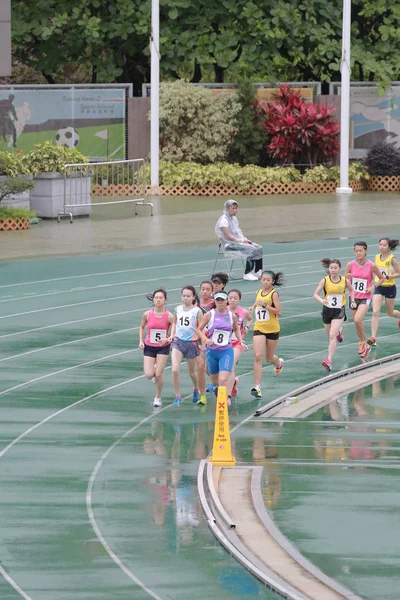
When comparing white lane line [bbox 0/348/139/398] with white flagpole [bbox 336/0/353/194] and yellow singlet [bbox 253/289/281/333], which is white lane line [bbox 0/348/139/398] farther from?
white flagpole [bbox 336/0/353/194]

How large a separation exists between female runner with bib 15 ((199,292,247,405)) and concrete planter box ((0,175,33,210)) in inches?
685

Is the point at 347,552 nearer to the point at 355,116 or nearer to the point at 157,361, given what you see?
the point at 157,361

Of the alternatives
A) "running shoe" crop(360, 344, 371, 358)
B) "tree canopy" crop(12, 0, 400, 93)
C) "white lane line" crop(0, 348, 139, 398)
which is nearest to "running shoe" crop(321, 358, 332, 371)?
"running shoe" crop(360, 344, 371, 358)

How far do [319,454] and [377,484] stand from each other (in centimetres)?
134

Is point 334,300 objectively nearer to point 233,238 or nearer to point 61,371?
point 61,371

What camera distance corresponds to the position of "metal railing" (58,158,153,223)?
35.2 metres

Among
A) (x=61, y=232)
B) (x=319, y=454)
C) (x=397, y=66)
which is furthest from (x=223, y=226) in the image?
(x=397, y=66)

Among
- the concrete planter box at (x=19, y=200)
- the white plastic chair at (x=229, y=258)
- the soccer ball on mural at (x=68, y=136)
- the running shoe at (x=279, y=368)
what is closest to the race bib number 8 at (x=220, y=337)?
the running shoe at (x=279, y=368)

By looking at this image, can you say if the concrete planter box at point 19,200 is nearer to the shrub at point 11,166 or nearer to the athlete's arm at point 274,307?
the shrub at point 11,166

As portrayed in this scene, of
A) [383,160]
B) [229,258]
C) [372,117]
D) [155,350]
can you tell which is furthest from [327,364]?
[372,117]

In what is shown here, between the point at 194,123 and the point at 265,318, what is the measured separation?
2523 cm

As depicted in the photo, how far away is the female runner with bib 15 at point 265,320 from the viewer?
1741 centimetres

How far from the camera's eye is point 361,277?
65.1ft

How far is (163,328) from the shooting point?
16.5m
